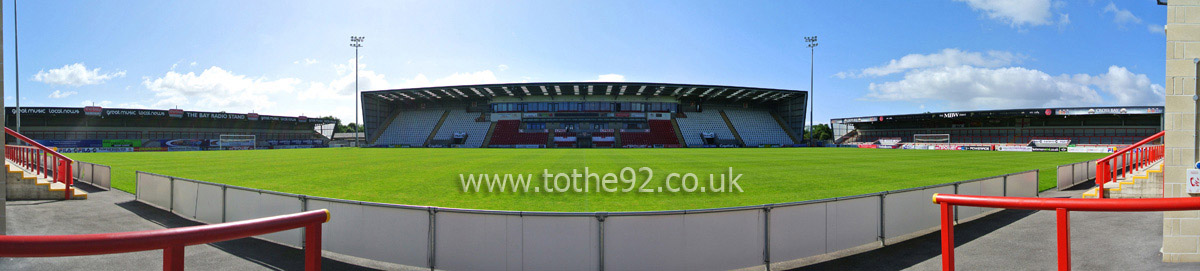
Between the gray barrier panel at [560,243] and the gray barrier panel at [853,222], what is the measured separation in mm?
3115

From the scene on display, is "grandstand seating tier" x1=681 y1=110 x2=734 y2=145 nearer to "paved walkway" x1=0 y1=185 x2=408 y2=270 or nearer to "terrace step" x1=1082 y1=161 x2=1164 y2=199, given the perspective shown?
"terrace step" x1=1082 y1=161 x2=1164 y2=199

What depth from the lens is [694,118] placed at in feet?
233

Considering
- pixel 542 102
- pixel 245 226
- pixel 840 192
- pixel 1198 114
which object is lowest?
pixel 840 192

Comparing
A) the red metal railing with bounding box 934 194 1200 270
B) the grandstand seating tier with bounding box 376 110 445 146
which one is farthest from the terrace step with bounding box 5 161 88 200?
the grandstand seating tier with bounding box 376 110 445 146

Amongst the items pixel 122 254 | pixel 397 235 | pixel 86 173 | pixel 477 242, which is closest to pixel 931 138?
pixel 477 242

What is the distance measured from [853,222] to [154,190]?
12974 mm

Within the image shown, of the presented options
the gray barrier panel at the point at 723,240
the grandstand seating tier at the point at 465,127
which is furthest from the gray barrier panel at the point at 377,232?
the grandstand seating tier at the point at 465,127

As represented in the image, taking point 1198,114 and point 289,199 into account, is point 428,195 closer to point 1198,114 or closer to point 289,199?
point 289,199

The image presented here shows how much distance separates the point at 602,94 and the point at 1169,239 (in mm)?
63861

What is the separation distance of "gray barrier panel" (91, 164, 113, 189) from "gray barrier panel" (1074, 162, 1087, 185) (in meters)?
27.4

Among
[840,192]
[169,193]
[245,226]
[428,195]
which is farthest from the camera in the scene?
[840,192]

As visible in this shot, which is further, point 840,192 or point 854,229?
point 840,192

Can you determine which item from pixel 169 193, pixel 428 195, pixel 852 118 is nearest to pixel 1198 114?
pixel 428 195

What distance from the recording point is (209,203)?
798cm
